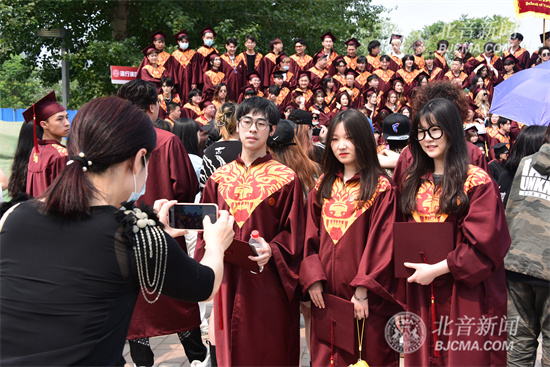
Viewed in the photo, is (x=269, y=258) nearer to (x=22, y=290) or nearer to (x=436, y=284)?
(x=436, y=284)

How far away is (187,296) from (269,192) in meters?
1.60

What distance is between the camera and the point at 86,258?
1683 millimetres

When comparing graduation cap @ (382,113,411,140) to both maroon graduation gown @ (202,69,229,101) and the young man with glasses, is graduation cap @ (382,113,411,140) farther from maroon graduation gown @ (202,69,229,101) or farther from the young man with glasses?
maroon graduation gown @ (202,69,229,101)

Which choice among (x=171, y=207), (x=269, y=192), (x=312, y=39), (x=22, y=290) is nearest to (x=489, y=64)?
(x=312, y=39)

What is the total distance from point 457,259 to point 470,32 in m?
38.2

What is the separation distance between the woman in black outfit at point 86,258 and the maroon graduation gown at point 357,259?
4.94 feet

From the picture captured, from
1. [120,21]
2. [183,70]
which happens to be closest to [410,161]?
[183,70]

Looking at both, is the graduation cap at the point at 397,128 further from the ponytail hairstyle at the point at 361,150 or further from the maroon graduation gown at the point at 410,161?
the ponytail hairstyle at the point at 361,150

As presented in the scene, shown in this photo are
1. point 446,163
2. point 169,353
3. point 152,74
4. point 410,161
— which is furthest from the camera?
point 152,74

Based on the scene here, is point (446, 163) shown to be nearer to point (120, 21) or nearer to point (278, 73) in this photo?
point (278, 73)

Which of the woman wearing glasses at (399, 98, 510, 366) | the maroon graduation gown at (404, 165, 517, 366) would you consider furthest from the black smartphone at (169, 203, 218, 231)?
the maroon graduation gown at (404, 165, 517, 366)

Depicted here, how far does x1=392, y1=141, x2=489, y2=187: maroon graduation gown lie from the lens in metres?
3.49

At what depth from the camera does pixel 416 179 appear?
3.23 m

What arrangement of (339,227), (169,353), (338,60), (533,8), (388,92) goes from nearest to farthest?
(339,227) < (169,353) < (533,8) < (388,92) < (338,60)
